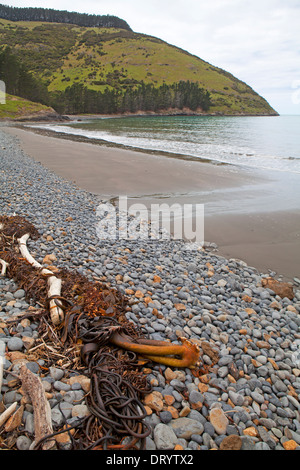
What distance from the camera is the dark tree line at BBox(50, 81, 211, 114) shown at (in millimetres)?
96312

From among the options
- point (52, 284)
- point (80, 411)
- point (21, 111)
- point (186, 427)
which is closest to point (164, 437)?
point (186, 427)

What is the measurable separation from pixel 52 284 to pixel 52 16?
789ft

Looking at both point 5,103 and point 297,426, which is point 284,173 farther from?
point 5,103

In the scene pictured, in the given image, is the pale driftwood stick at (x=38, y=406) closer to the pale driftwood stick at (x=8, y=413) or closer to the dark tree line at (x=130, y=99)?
the pale driftwood stick at (x=8, y=413)

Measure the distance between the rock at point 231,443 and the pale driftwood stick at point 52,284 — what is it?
206 cm

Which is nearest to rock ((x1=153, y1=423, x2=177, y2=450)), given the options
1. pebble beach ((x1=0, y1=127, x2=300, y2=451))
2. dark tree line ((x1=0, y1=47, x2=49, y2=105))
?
pebble beach ((x1=0, y1=127, x2=300, y2=451))

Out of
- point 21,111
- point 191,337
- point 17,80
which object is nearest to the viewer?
point 191,337

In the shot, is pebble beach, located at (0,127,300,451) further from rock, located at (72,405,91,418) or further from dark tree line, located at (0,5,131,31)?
dark tree line, located at (0,5,131,31)

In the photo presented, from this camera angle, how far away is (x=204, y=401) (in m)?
2.70

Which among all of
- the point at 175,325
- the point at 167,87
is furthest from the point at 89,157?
the point at 167,87

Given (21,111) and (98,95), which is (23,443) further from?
(98,95)

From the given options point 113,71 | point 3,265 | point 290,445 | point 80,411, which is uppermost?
point 113,71

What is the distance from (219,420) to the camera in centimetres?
251

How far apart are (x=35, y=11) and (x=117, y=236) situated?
775ft
